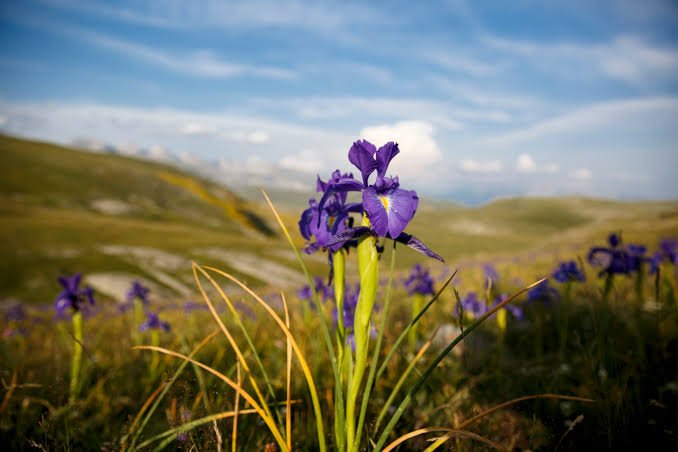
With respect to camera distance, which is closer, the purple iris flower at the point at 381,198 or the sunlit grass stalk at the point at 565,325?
the purple iris flower at the point at 381,198

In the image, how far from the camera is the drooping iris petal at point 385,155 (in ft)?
6.56

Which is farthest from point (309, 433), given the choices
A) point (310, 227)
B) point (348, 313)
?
point (310, 227)

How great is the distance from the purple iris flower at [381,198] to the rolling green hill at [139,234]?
4.07 ft

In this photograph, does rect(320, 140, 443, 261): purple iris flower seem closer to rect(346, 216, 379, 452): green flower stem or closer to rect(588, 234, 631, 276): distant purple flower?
rect(346, 216, 379, 452): green flower stem

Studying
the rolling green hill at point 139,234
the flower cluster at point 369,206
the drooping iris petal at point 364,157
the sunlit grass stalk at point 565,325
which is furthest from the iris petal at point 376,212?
the sunlit grass stalk at point 565,325

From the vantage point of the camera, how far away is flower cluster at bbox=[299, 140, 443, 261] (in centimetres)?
187

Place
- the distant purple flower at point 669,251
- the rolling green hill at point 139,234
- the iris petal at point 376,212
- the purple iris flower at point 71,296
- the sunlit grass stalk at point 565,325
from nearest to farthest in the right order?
the iris petal at point 376,212 → the purple iris flower at point 71,296 → the sunlit grass stalk at point 565,325 → the distant purple flower at point 669,251 → the rolling green hill at point 139,234

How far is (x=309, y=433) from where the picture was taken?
2.95 meters

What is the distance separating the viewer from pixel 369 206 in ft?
6.02

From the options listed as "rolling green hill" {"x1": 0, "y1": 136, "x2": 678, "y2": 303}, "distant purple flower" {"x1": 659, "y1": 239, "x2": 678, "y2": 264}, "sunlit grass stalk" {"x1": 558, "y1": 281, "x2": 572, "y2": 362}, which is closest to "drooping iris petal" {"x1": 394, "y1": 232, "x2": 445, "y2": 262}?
"rolling green hill" {"x1": 0, "y1": 136, "x2": 678, "y2": 303}

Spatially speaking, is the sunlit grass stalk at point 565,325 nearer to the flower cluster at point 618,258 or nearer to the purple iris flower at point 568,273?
the purple iris flower at point 568,273

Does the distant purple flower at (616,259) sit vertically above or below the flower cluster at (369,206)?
below

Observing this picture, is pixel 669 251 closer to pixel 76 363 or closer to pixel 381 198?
pixel 381 198

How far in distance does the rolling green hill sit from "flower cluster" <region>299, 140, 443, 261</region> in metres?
0.96
